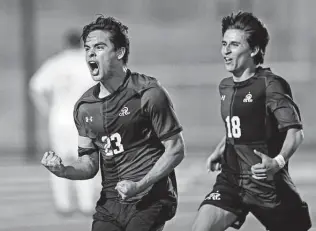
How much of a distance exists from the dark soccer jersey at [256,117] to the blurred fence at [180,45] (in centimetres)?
1488

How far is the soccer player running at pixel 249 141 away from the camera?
6379 mm

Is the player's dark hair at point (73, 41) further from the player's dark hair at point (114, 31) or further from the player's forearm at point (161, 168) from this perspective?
the player's forearm at point (161, 168)

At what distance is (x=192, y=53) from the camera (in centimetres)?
2717

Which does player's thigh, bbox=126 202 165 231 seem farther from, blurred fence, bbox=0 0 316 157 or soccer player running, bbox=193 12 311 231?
blurred fence, bbox=0 0 316 157

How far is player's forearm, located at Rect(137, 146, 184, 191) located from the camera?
18.4ft

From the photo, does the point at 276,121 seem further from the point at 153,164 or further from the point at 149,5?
the point at 149,5

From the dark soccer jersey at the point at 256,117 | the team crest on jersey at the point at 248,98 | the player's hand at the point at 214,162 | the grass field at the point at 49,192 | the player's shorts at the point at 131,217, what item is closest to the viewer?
the player's shorts at the point at 131,217

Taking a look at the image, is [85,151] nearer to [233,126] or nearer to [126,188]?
[126,188]

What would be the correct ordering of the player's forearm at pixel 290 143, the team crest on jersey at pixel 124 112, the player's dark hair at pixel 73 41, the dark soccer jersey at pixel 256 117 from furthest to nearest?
1. the player's dark hair at pixel 73 41
2. the dark soccer jersey at pixel 256 117
3. the player's forearm at pixel 290 143
4. the team crest on jersey at pixel 124 112

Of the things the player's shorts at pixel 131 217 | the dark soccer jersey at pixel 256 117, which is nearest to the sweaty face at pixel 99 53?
the player's shorts at pixel 131 217

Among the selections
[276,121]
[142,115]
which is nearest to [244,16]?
[276,121]

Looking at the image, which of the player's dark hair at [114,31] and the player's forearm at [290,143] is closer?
the player's dark hair at [114,31]

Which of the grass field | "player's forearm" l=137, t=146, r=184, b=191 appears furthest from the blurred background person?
"player's forearm" l=137, t=146, r=184, b=191

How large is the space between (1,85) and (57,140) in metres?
16.3
